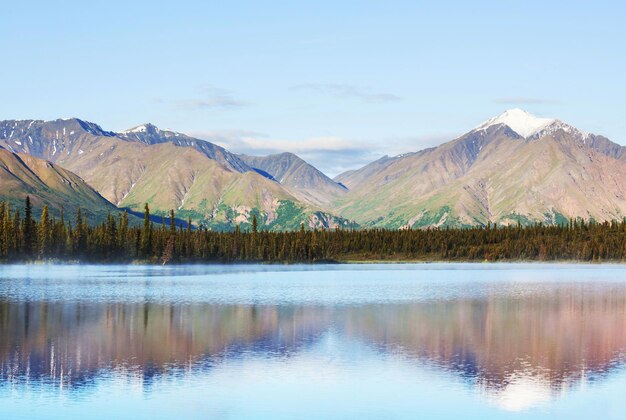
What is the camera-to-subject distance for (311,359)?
5762 centimetres

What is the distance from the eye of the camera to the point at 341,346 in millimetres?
63844

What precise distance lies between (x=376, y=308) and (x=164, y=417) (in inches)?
2275

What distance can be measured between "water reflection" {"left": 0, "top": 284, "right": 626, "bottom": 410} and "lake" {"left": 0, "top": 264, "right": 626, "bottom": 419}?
168 millimetres

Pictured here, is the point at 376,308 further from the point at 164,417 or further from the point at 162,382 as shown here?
the point at 164,417

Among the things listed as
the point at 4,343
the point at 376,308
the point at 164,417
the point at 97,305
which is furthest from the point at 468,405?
the point at 97,305

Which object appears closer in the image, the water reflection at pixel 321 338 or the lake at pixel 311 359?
the lake at pixel 311 359

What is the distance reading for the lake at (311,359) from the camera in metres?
43.3

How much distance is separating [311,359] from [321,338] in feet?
35.0

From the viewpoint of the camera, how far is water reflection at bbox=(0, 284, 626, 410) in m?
51.4

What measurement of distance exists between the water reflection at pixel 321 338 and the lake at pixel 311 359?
0.17 m

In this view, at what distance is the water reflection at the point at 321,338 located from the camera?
51438 millimetres

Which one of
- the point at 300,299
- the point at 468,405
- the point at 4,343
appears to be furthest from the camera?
the point at 300,299

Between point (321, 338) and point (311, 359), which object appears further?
point (321, 338)

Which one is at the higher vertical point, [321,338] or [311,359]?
[321,338]
